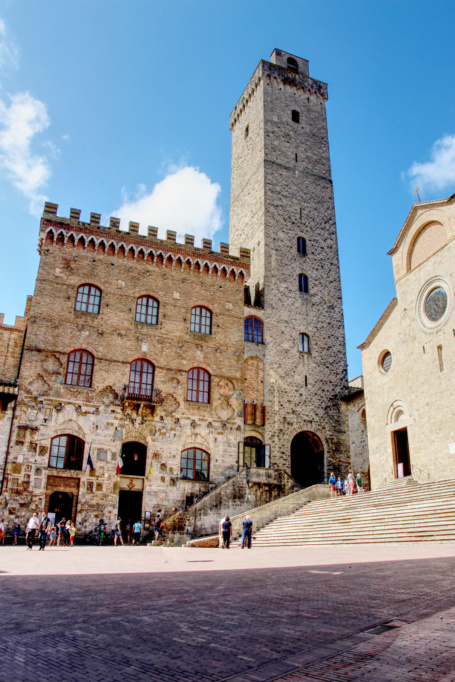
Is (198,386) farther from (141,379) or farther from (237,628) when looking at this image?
(237,628)

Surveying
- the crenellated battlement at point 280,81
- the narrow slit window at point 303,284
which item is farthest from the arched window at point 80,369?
the crenellated battlement at point 280,81

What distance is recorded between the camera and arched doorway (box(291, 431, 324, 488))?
30.0 meters

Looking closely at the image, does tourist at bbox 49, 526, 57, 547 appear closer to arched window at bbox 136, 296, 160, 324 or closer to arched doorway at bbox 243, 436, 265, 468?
arched doorway at bbox 243, 436, 265, 468

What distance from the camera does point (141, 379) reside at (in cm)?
2631

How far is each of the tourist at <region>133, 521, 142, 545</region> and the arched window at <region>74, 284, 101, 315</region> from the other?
404 inches

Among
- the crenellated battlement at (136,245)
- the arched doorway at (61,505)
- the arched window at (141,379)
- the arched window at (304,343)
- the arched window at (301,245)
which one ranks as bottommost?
the arched doorway at (61,505)

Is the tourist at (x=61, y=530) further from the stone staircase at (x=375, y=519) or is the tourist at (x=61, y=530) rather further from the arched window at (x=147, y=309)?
the arched window at (x=147, y=309)

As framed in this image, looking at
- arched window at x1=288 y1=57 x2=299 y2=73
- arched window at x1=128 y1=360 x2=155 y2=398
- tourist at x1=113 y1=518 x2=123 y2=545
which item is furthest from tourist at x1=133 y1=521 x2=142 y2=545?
arched window at x1=288 y1=57 x2=299 y2=73

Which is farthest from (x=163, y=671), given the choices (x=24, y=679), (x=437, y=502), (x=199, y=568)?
(x=437, y=502)

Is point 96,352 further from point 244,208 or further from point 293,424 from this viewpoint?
point 244,208

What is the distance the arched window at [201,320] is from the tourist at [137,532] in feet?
33.7

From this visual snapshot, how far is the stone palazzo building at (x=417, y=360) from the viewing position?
2142cm

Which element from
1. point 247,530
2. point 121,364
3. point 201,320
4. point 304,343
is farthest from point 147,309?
point 247,530

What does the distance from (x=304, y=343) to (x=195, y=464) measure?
10.0 metres
